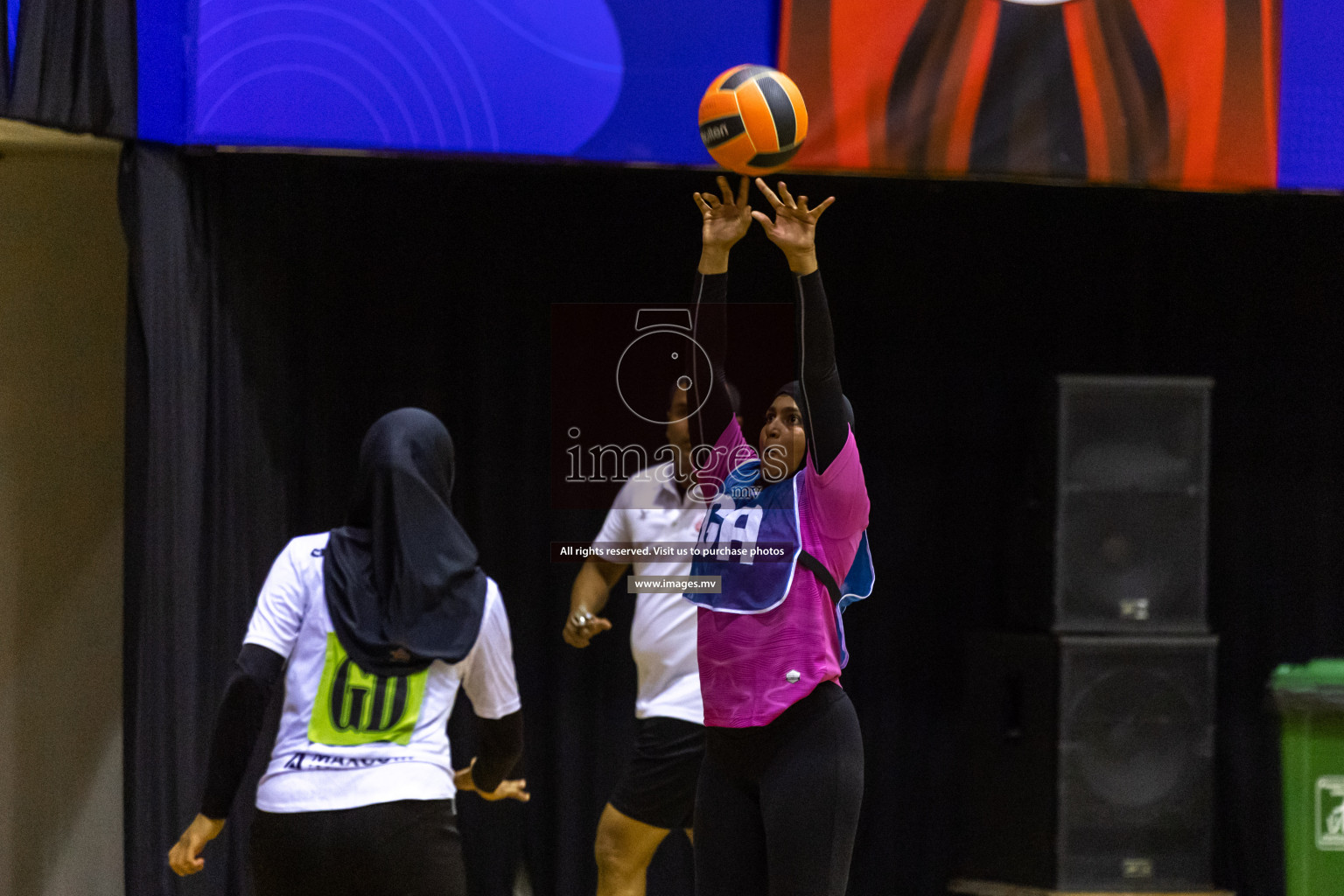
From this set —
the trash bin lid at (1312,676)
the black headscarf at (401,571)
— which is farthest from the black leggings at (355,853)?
the trash bin lid at (1312,676)

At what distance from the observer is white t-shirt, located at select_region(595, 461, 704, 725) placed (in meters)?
3.71

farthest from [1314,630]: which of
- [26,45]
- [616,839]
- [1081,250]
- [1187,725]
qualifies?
[26,45]

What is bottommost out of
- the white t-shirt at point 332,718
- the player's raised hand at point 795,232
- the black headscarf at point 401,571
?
the white t-shirt at point 332,718

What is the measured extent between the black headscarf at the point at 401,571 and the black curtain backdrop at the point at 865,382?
5.45ft

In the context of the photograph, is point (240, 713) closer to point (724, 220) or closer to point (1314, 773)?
point (724, 220)

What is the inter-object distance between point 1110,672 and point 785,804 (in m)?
2.21

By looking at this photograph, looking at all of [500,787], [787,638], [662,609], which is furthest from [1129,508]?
[500,787]

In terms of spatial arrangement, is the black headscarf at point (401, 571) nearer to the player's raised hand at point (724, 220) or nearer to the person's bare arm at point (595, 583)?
the player's raised hand at point (724, 220)

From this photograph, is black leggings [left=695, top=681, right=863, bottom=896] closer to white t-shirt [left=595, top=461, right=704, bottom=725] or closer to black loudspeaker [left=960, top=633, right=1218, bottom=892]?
white t-shirt [left=595, top=461, right=704, bottom=725]

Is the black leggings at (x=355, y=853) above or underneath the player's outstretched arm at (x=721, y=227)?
underneath

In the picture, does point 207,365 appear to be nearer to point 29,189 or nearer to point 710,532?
point 29,189

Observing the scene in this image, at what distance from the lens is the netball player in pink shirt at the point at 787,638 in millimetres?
2285

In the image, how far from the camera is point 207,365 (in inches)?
149

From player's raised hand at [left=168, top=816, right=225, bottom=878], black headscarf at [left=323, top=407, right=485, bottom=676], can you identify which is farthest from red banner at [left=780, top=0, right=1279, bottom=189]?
player's raised hand at [left=168, top=816, right=225, bottom=878]
